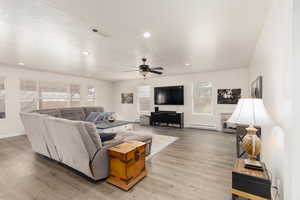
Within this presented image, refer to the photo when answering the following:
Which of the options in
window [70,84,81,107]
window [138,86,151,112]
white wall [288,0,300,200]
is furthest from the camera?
window [138,86,151,112]

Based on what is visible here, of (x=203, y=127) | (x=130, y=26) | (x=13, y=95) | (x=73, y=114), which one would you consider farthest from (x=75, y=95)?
(x=203, y=127)

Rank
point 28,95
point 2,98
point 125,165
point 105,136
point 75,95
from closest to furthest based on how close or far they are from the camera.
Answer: point 125,165, point 105,136, point 2,98, point 28,95, point 75,95

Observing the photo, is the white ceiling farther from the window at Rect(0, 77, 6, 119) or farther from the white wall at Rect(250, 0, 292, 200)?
the window at Rect(0, 77, 6, 119)

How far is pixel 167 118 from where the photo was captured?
666 centimetres

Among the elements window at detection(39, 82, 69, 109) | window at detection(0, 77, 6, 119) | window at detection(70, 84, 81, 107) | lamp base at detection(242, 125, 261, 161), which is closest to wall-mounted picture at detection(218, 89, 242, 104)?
lamp base at detection(242, 125, 261, 161)

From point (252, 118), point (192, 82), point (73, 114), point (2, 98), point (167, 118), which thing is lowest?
point (167, 118)

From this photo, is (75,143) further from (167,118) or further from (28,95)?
(28,95)

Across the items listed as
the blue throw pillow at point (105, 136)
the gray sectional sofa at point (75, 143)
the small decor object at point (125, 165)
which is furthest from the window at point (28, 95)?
the small decor object at point (125, 165)

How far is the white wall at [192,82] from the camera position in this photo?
552cm

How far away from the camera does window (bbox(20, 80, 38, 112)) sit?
5.36 metres

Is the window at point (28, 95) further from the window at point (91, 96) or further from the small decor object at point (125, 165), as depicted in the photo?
the small decor object at point (125, 165)

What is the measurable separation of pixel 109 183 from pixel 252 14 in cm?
348

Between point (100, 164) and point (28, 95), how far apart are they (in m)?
5.56

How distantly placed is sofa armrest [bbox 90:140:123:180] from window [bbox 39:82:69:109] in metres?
5.52
